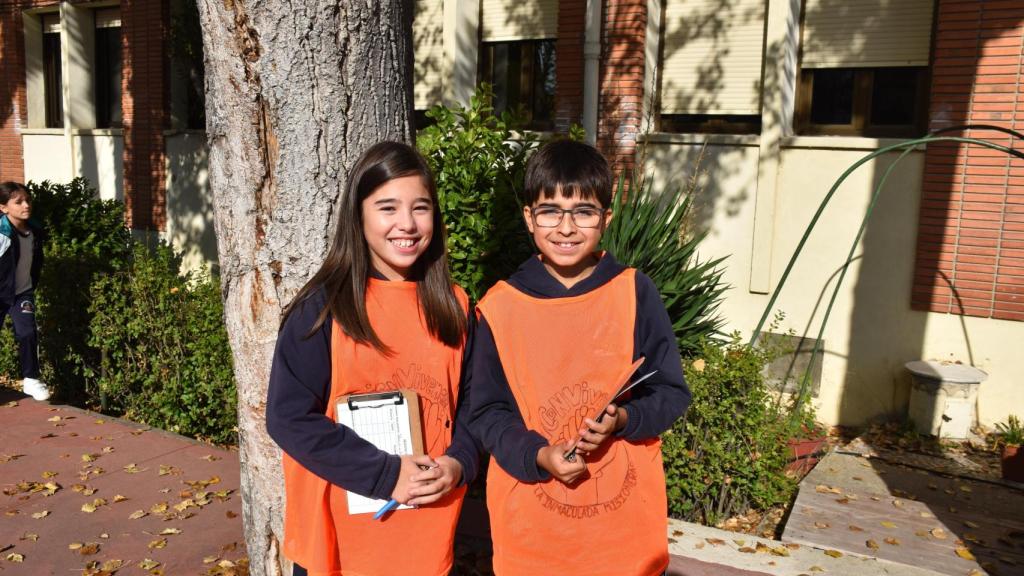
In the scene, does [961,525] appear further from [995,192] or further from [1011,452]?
[995,192]

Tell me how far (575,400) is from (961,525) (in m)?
3.86

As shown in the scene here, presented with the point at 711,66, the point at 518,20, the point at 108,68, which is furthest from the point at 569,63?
the point at 108,68

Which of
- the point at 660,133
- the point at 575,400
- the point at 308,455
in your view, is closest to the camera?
the point at 308,455

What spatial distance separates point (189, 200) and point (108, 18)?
4051 millimetres

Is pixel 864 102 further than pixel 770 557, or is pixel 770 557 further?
pixel 864 102

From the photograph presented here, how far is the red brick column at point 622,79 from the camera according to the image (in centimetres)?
905

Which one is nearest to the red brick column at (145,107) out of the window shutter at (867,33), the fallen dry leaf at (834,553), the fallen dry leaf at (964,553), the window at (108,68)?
the window at (108,68)

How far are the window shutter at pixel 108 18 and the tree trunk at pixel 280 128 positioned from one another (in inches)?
536

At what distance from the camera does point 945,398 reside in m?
7.20

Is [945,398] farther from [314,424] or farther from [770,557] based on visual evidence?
[314,424]

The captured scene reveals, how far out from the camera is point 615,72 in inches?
361

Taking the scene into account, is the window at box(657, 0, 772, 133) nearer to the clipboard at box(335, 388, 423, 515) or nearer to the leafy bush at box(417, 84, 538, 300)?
the leafy bush at box(417, 84, 538, 300)

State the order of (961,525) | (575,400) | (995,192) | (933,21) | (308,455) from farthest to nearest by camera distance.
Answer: (933,21) → (995,192) → (961,525) → (575,400) → (308,455)

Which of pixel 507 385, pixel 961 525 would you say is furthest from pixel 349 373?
pixel 961 525
